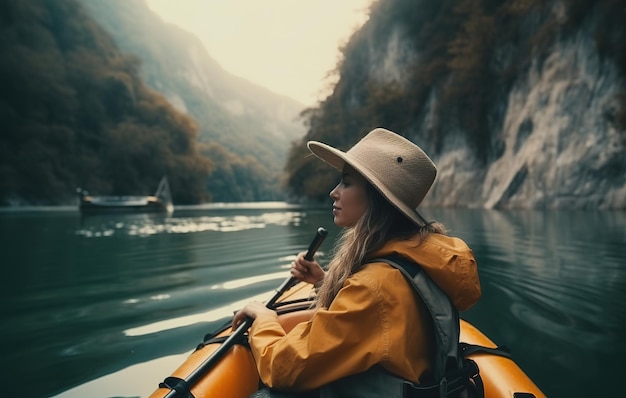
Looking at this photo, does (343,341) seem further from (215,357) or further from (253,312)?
(215,357)

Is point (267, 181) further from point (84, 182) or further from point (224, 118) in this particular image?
point (84, 182)

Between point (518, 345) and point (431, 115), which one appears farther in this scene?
point (431, 115)

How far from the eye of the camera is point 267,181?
117250mm

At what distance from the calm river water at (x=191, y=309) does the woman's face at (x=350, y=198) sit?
1.99 metres

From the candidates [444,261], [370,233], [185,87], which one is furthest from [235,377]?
[185,87]

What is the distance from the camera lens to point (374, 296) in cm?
135

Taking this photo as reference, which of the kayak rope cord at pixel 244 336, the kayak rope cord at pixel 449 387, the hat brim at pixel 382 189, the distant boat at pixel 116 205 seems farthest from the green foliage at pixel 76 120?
the kayak rope cord at pixel 449 387

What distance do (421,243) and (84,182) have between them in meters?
48.2

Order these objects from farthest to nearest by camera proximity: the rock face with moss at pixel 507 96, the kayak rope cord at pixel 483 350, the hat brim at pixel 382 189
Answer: the rock face with moss at pixel 507 96 < the kayak rope cord at pixel 483 350 < the hat brim at pixel 382 189

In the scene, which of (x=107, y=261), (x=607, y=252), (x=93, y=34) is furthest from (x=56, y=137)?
(x=607, y=252)

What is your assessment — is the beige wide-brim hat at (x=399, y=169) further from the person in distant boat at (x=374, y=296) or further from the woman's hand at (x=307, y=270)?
the woman's hand at (x=307, y=270)

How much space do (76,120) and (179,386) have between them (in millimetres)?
53031

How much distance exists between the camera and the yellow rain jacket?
1349 mm

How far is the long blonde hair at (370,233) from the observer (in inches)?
63.1
